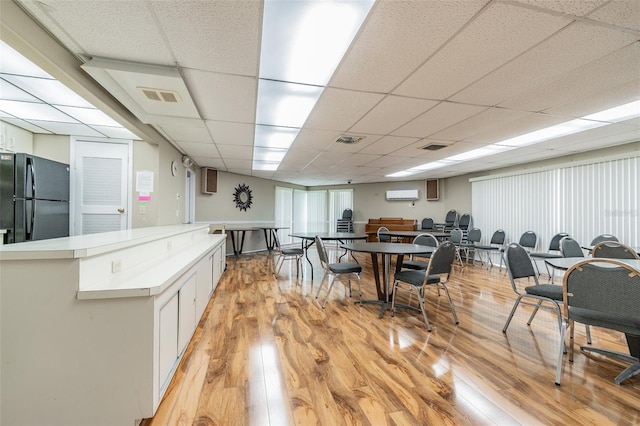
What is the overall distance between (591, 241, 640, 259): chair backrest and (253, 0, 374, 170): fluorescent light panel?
127 inches

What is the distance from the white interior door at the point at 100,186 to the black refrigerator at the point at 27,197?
0.39 meters

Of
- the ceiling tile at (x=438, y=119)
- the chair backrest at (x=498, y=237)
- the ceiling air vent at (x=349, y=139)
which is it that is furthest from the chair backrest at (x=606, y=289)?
the chair backrest at (x=498, y=237)

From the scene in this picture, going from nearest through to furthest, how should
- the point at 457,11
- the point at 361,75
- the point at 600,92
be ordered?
the point at 457,11, the point at 361,75, the point at 600,92

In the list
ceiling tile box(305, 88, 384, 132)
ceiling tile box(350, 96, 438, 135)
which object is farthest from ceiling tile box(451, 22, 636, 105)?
ceiling tile box(305, 88, 384, 132)

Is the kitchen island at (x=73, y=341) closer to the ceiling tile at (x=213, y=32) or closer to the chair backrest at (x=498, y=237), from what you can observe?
the ceiling tile at (x=213, y=32)

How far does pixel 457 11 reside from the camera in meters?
1.53

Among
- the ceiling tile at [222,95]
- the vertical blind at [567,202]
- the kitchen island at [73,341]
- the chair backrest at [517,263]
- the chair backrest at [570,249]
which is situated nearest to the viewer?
the kitchen island at [73,341]

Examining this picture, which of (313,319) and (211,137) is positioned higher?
(211,137)

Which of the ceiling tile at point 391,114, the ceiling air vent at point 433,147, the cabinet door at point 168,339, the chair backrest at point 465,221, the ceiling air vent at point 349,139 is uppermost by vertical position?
the ceiling air vent at point 433,147

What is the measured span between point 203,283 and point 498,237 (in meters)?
6.21

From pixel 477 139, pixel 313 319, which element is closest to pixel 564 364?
pixel 313 319

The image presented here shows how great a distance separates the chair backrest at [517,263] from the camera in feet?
8.29

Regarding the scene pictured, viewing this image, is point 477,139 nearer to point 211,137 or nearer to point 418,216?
point 211,137

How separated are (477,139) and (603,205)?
259 cm
